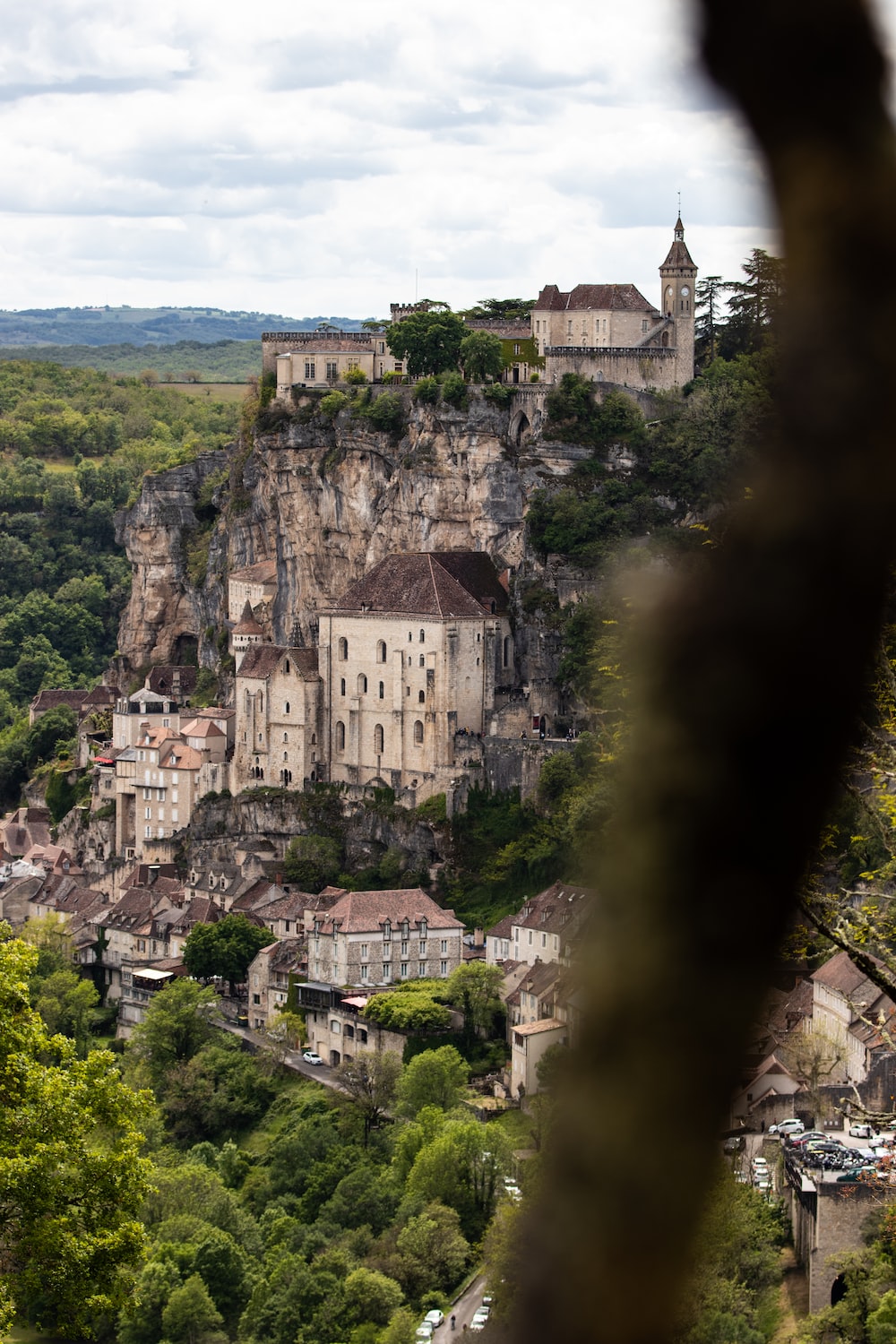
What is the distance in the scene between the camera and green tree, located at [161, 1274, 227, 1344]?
1841 inches

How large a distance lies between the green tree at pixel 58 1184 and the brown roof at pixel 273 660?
46569 mm

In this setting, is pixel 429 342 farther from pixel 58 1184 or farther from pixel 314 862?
pixel 58 1184

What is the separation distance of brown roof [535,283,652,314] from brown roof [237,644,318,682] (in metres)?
17.9

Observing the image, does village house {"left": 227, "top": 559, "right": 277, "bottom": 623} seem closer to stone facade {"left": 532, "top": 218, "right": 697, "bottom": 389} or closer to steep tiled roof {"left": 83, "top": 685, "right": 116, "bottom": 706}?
steep tiled roof {"left": 83, "top": 685, "right": 116, "bottom": 706}

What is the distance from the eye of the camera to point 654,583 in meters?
3.13

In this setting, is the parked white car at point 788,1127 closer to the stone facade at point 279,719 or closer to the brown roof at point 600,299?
the stone facade at point 279,719

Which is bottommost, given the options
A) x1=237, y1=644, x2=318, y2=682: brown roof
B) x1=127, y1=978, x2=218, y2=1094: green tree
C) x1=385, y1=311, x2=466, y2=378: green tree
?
x1=127, y1=978, x2=218, y2=1094: green tree

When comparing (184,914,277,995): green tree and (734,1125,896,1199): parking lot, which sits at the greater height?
(734,1125,896,1199): parking lot

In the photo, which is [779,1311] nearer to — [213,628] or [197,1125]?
[197,1125]

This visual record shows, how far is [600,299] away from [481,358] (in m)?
5.93

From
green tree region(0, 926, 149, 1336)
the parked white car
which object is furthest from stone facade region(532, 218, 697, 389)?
green tree region(0, 926, 149, 1336)

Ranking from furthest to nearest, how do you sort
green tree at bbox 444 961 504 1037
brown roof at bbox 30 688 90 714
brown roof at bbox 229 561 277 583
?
brown roof at bbox 30 688 90 714, brown roof at bbox 229 561 277 583, green tree at bbox 444 961 504 1037

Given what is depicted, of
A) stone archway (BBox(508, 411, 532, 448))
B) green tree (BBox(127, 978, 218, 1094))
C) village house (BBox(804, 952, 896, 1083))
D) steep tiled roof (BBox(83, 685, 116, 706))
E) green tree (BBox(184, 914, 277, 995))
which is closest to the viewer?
village house (BBox(804, 952, 896, 1083))

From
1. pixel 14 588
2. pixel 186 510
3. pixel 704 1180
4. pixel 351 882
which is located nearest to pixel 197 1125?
pixel 351 882
